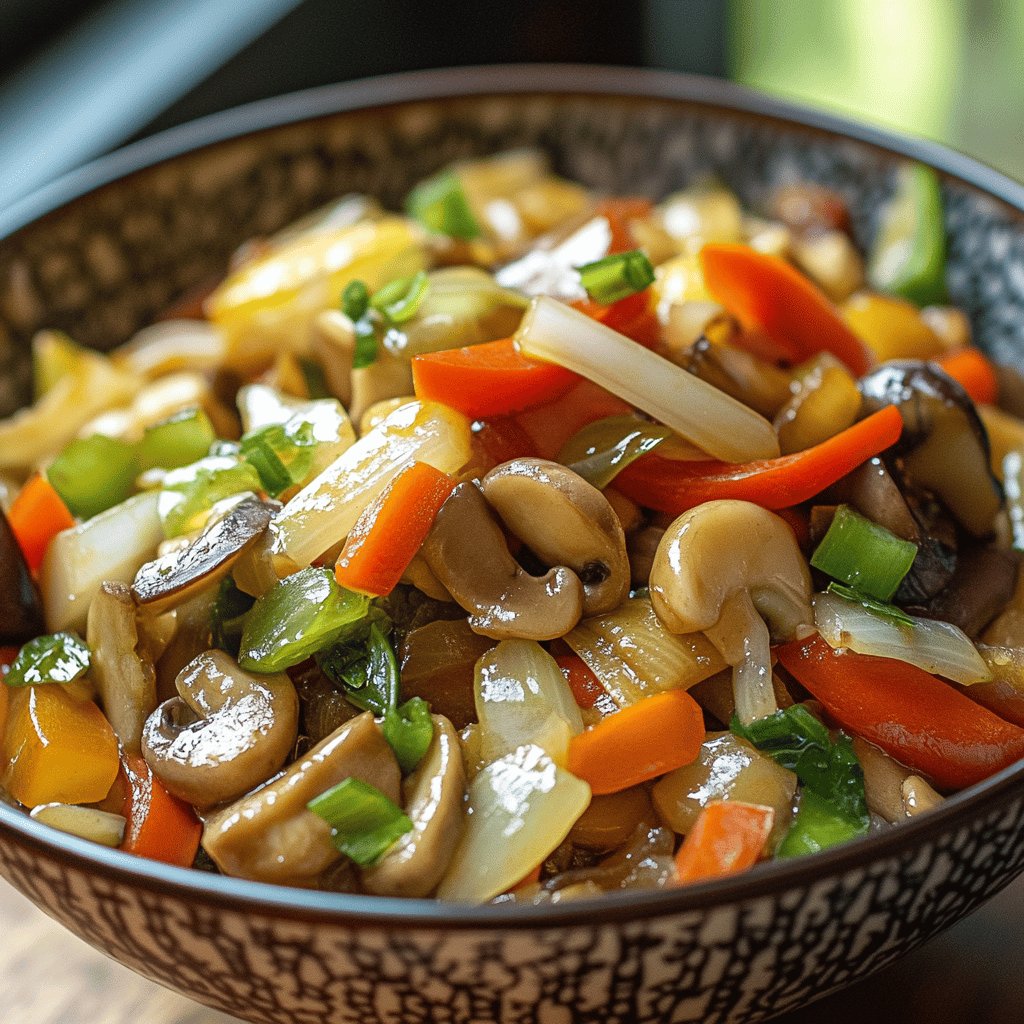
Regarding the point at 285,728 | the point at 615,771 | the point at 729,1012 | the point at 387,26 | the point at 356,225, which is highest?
the point at 387,26

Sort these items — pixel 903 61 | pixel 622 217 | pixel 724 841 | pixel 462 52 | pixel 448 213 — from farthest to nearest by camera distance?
pixel 903 61 → pixel 462 52 → pixel 448 213 → pixel 622 217 → pixel 724 841

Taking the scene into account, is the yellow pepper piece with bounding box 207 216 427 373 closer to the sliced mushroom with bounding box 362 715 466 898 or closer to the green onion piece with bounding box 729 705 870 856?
the sliced mushroom with bounding box 362 715 466 898

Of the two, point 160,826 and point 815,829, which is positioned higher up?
point 160,826

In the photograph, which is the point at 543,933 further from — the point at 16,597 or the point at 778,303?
the point at 778,303

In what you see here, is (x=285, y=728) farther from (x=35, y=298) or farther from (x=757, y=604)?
(x=35, y=298)

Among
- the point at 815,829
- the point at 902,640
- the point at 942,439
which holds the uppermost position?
the point at 942,439

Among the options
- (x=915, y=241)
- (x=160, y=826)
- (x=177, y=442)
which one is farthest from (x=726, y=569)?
(x=915, y=241)

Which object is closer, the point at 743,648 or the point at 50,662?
the point at 743,648

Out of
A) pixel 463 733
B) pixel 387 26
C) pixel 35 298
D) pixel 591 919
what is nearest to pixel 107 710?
pixel 463 733
